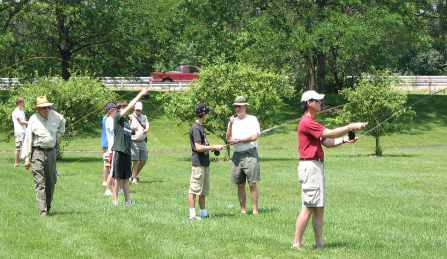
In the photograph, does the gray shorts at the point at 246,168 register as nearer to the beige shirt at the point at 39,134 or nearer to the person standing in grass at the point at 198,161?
the person standing in grass at the point at 198,161

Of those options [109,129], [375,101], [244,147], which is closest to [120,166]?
[109,129]

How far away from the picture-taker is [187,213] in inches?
341

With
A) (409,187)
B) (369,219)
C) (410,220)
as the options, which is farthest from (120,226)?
(409,187)

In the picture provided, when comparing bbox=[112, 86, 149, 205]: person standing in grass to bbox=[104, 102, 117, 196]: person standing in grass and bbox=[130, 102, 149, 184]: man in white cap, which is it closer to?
bbox=[104, 102, 117, 196]: person standing in grass

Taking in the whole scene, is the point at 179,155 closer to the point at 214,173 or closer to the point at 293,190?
the point at 214,173

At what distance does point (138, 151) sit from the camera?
12.2m

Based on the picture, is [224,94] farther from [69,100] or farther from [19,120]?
[19,120]

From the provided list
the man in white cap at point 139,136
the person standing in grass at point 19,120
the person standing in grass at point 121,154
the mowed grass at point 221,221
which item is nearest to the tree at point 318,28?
the mowed grass at point 221,221

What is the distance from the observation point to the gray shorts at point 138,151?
12.1m

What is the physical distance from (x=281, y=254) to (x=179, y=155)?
17045 mm

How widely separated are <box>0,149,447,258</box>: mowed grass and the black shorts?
1.80ft

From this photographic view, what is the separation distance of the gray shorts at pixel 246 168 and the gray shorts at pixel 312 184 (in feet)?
7.56

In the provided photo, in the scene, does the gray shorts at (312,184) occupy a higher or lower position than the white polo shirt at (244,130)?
lower

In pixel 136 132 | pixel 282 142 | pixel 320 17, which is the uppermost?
pixel 320 17
